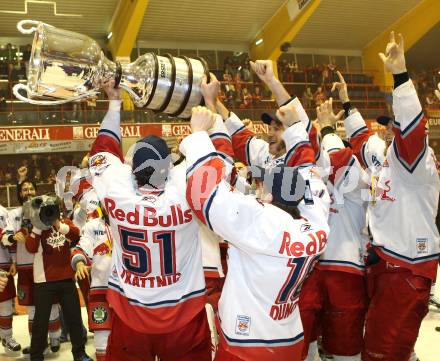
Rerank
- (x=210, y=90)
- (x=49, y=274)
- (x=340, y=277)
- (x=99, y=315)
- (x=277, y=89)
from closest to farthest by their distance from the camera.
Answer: (x=210, y=90)
(x=277, y=89)
(x=340, y=277)
(x=99, y=315)
(x=49, y=274)

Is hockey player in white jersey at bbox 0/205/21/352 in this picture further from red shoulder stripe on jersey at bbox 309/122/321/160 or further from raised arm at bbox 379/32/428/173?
raised arm at bbox 379/32/428/173

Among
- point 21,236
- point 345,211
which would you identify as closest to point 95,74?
point 345,211

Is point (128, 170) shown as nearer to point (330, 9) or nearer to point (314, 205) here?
point (314, 205)

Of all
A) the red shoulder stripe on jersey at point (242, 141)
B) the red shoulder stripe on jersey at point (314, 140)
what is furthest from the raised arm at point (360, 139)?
the red shoulder stripe on jersey at point (242, 141)

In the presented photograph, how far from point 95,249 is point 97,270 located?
0.77 ft

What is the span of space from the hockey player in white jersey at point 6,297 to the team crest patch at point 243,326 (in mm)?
3525

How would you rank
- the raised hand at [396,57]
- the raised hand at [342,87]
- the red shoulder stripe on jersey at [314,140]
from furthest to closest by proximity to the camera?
1. the raised hand at [342,87]
2. the red shoulder stripe on jersey at [314,140]
3. the raised hand at [396,57]

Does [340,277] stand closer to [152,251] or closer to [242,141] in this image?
[242,141]

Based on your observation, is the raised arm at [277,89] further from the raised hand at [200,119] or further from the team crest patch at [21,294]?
the team crest patch at [21,294]

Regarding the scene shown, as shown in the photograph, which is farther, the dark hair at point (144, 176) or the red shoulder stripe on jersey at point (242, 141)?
the red shoulder stripe on jersey at point (242, 141)

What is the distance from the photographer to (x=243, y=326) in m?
2.11

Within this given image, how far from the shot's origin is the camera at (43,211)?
4.61 meters

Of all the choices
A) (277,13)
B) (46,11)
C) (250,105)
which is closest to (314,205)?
(250,105)

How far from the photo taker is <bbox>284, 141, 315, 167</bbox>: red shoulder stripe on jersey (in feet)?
8.50
